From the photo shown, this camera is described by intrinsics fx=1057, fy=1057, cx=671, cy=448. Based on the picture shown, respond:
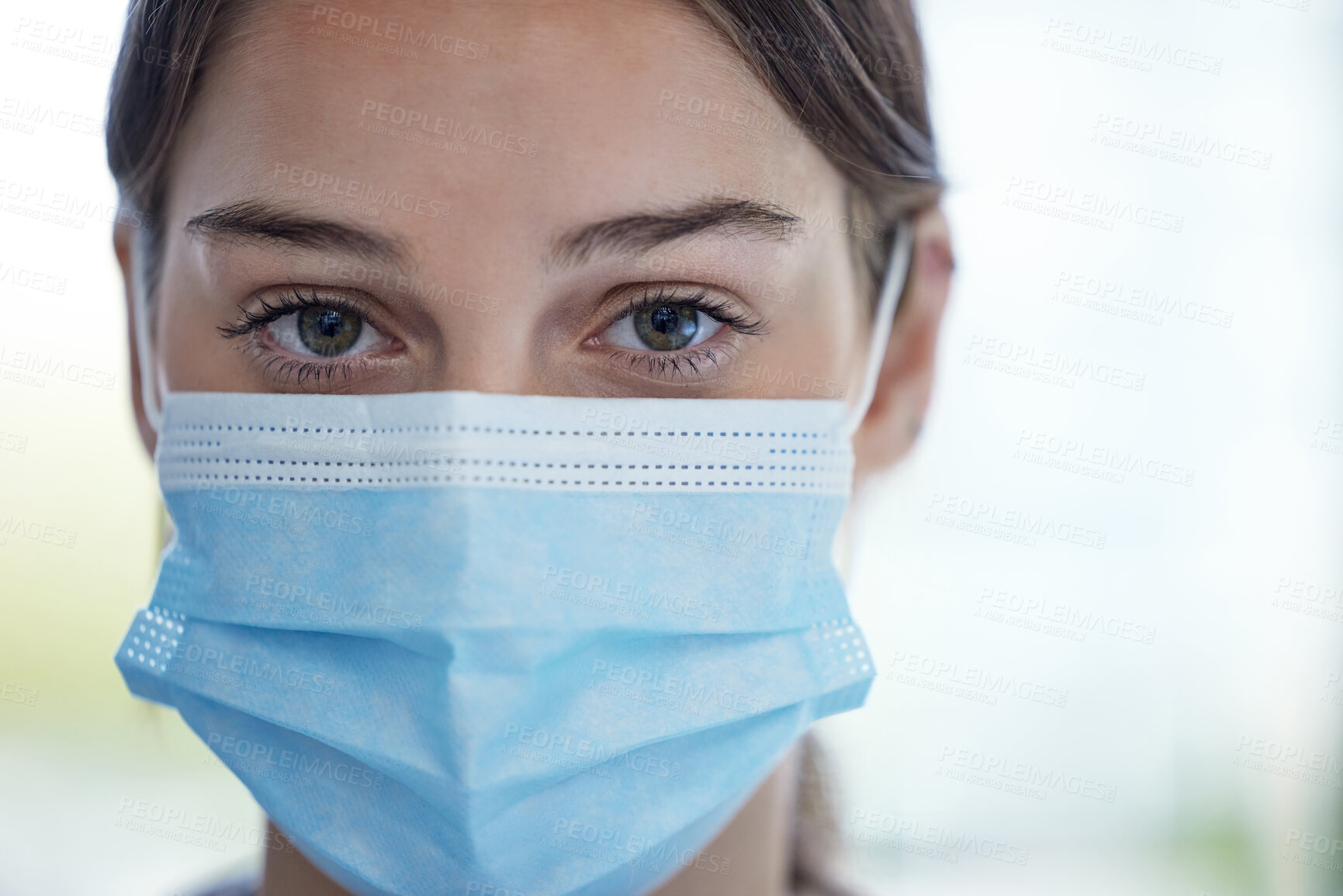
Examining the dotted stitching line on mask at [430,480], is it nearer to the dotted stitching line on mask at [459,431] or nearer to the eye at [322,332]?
the dotted stitching line on mask at [459,431]

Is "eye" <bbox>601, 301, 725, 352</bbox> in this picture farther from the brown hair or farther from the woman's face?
the brown hair

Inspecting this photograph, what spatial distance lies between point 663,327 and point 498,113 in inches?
13.6

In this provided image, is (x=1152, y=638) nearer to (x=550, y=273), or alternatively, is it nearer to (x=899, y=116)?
(x=899, y=116)

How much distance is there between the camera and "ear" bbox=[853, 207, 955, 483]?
1693mm

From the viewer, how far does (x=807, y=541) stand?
1490 millimetres

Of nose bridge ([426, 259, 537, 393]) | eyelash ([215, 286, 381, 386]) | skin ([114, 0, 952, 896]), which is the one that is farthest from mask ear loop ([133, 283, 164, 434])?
nose bridge ([426, 259, 537, 393])

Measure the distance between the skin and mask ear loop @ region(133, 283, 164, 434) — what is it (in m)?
0.14

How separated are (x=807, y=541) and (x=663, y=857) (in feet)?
1.56

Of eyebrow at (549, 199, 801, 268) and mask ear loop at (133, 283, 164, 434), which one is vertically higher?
eyebrow at (549, 199, 801, 268)

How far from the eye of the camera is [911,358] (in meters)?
1.74

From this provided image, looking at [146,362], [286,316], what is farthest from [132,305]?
[286,316]

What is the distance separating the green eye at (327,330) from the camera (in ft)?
4.71

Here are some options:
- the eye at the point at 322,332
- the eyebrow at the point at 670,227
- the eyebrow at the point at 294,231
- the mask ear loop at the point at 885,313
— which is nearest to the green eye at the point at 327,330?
the eye at the point at 322,332

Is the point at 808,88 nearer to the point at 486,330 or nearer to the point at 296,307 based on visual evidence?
the point at 486,330
